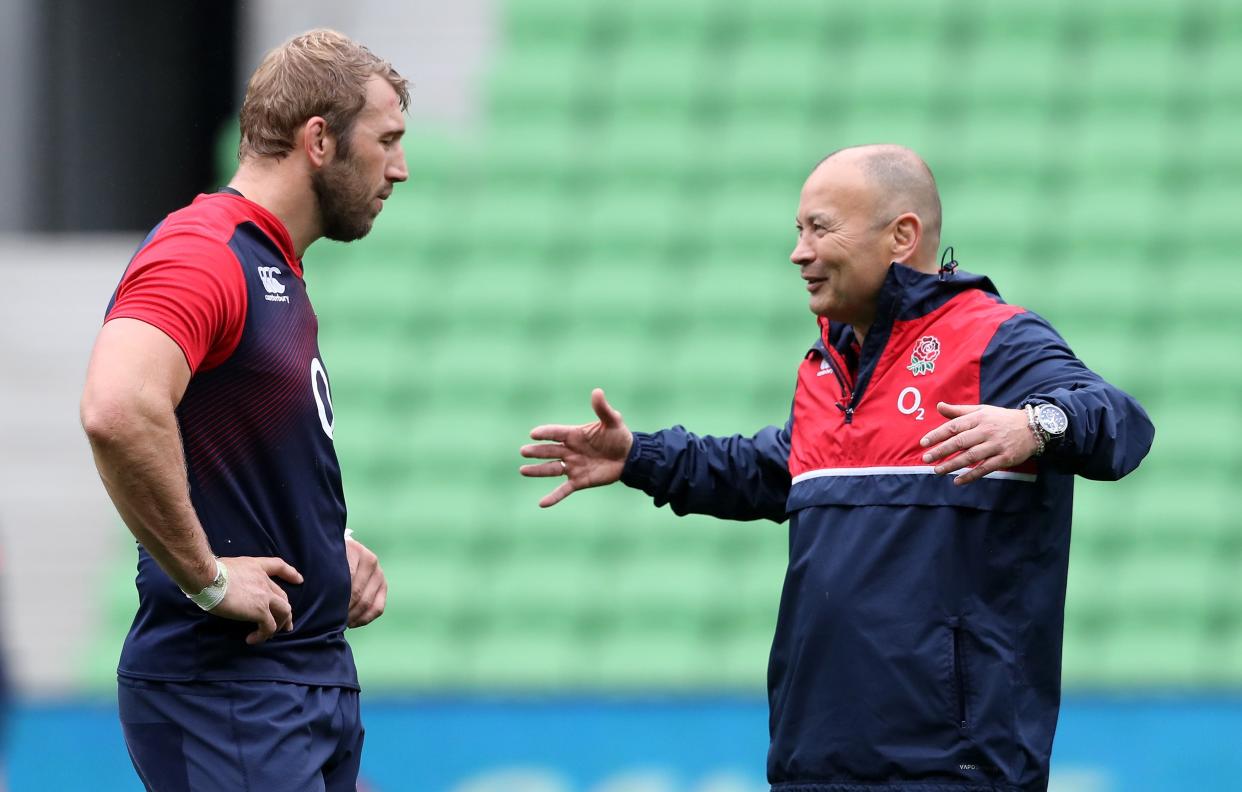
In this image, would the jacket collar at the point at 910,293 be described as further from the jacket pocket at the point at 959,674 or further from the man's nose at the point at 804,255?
the jacket pocket at the point at 959,674

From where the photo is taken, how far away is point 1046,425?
2.69 meters

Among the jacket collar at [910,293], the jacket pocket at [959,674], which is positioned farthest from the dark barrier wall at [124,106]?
the jacket pocket at [959,674]

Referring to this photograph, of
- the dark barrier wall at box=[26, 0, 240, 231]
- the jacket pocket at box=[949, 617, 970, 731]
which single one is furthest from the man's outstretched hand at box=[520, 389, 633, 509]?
the dark barrier wall at box=[26, 0, 240, 231]

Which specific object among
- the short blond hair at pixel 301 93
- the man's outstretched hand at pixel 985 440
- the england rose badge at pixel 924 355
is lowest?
the man's outstretched hand at pixel 985 440

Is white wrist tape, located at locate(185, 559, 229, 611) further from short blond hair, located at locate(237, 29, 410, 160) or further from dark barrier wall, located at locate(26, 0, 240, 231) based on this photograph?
Answer: dark barrier wall, located at locate(26, 0, 240, 231)

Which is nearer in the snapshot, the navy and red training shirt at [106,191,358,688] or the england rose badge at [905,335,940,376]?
the navy and red training shirt at [106,191,358,688]

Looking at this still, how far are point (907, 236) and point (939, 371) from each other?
0.32 m

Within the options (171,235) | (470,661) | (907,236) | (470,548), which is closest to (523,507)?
(470,548)

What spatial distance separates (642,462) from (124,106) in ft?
23.8

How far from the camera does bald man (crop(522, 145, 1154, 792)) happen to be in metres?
2.84

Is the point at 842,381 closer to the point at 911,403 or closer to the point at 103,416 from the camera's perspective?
the point at 911,403

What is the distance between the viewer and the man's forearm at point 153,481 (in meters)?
2.36

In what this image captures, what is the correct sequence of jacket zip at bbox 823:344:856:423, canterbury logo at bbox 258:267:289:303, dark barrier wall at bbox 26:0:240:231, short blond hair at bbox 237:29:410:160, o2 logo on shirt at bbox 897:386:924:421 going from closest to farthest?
1. canterbury logo at bbox 258:267:289:303
2. short blond hair at bbox 237:29:410:160
3. o2 logo on shirt at bbox 897:386:924:421
4. jacket zip at bbox 823:344:856:423
5. dark barrier wall at bbox 26:0:240:231

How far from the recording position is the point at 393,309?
8406 millimetres
